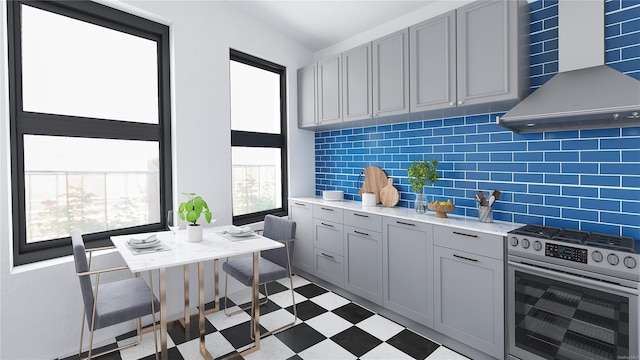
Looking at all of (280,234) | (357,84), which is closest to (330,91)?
(357,84)

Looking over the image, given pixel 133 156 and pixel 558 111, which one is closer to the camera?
pixel 558 111

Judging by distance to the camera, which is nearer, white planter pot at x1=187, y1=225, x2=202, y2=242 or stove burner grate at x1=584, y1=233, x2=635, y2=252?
stove burner grate at x1=584, y1=233, x2=635, y2=252

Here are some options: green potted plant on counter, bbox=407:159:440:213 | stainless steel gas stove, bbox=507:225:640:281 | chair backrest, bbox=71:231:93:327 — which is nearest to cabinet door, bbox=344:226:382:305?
green potted plant on counter, bbox=407:159:440:213

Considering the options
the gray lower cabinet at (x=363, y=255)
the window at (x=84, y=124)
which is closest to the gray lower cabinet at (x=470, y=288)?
the gray lower cabinet at (x=363, y=255)

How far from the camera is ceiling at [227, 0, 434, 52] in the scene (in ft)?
9.91

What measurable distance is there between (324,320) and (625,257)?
81.9 inches

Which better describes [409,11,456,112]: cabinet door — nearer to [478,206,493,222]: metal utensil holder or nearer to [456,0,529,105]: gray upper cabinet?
[456,0,529,105]: gray upper cabinet

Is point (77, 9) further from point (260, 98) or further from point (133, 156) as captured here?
point (260, 98)

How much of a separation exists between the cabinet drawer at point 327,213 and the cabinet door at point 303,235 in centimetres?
11

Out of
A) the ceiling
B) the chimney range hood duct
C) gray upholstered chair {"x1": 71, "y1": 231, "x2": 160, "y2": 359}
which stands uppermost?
the ceiling

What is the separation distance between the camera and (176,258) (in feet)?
6.23

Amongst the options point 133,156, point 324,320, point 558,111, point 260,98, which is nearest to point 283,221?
point 324,320

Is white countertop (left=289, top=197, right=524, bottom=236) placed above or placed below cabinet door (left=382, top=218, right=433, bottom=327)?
above

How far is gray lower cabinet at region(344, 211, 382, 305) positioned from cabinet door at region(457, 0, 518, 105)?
1333mm
